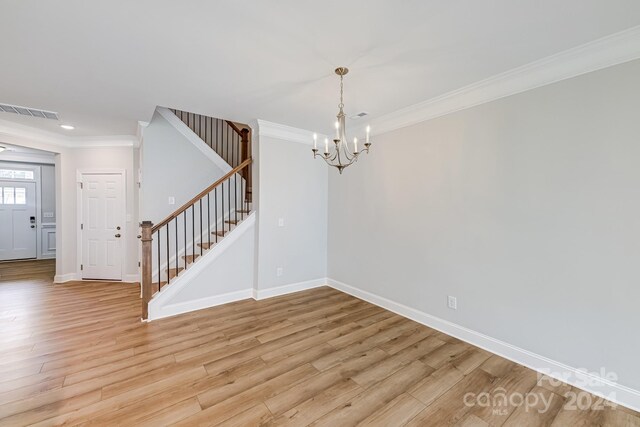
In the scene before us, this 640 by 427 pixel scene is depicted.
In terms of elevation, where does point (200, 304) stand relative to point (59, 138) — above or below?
below

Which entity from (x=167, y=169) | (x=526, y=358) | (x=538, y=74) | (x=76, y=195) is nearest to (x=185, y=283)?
(x=167, y=169)

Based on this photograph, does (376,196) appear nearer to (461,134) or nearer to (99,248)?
(461,134)

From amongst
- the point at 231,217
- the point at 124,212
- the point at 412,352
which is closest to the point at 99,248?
the point at 124,212

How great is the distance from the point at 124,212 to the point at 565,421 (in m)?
6.27

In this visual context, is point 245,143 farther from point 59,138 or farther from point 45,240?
point 45,240

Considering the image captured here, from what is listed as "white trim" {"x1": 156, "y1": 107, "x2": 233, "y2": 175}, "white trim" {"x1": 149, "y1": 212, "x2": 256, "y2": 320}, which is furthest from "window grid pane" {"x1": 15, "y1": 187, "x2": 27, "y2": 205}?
"white trim" {"x1": 149, "y1": 212, "x2": 256, "y2": 320}

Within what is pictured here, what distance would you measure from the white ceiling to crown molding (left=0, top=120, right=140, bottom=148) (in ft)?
4.99

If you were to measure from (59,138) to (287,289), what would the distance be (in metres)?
4.86

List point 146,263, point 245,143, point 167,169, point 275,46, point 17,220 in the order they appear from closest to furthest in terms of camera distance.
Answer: point 275,46 → point 146,263 → point 167,169 → point 245,143 → point 17,220

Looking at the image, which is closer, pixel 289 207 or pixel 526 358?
pixel 526 358

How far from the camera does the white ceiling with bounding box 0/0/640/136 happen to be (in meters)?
1.63

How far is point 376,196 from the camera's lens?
368 cm

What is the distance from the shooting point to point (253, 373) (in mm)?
2154

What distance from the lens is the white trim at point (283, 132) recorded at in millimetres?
3762
